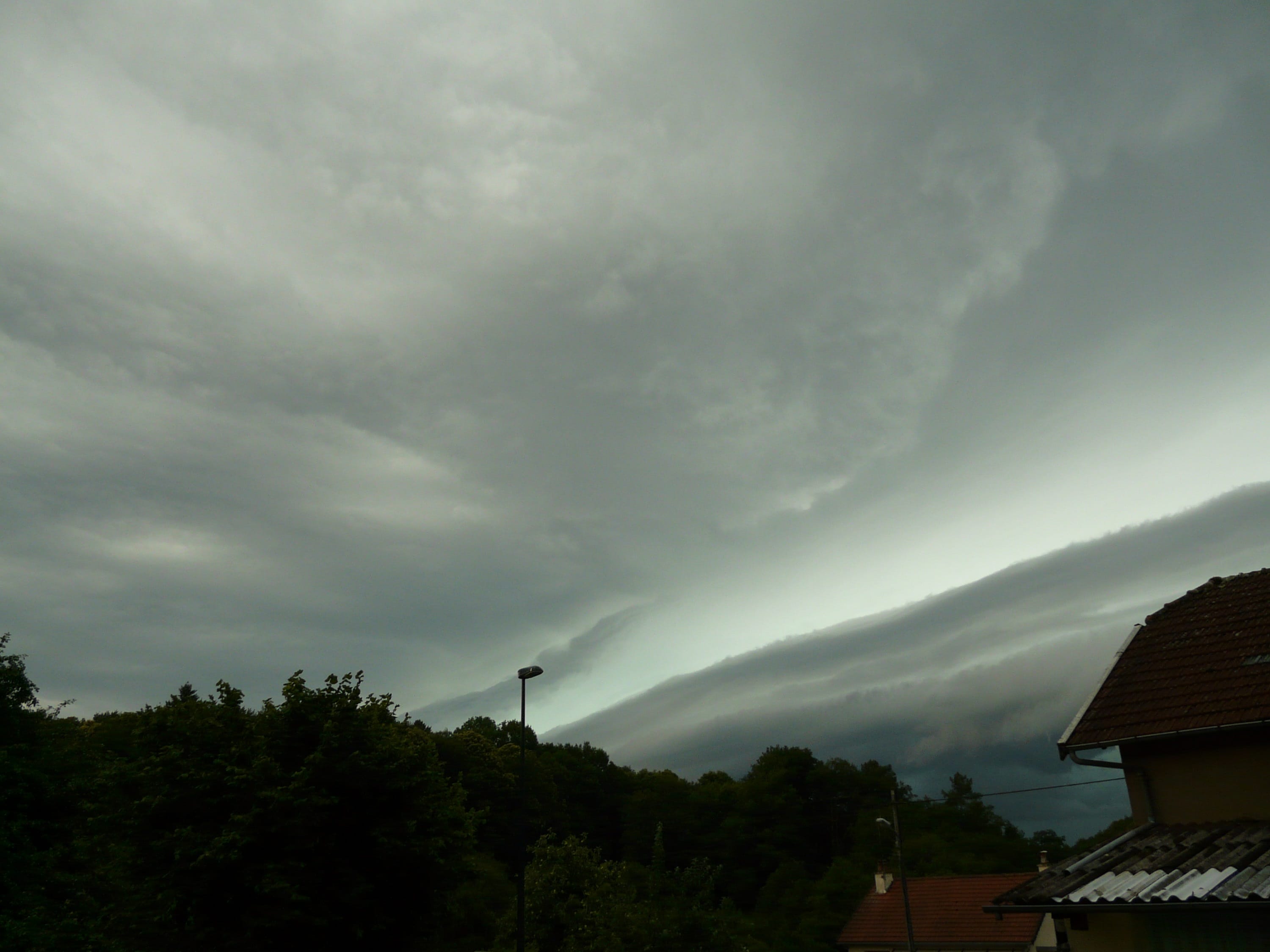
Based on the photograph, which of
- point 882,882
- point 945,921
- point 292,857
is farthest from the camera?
point 882,882

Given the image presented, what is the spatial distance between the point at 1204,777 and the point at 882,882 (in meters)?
39.7

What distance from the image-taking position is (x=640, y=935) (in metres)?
33.1

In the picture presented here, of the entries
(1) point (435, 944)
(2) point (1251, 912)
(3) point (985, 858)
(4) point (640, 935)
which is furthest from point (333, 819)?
(3) point (985, 858)

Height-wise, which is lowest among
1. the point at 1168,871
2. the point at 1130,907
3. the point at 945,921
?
the point at 945,921

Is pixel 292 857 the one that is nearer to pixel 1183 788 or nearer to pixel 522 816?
pixel 522 816

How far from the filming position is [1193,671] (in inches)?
612

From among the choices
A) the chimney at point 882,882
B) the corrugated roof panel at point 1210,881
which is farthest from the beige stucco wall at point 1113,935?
the chimney at point 882,882

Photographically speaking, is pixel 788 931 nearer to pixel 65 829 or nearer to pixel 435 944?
pixel 435 944

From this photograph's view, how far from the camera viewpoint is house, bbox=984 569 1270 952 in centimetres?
1127

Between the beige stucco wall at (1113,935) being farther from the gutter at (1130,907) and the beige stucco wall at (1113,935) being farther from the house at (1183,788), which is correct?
the gutter at (1130,907)

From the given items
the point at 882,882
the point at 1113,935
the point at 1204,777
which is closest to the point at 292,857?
the point at 1113,935

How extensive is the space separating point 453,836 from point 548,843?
21.2 metres

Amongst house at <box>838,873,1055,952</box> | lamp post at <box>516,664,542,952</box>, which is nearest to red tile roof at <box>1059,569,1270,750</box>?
lamp post at <box>516,664,542,952</box>

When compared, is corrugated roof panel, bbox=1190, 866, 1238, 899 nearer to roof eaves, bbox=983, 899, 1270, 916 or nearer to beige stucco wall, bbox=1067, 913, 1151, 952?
roof eaves, bbox=983, 899, 1270, 916
